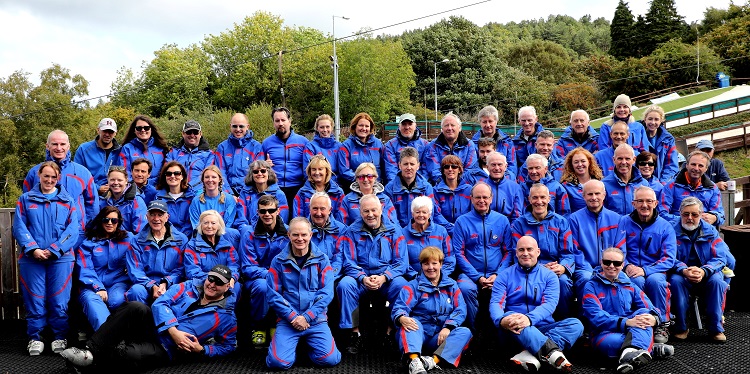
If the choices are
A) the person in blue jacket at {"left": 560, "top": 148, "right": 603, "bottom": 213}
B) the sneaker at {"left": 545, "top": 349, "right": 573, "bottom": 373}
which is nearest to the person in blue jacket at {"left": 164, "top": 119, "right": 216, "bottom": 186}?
the person in blue jacket at {"left": 560, "top": 148, "right": 603, "bottom": 213}

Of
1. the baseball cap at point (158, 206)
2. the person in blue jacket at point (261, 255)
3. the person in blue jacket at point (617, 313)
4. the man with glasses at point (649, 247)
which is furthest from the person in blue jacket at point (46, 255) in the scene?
the man with glasses at point (649, 247)

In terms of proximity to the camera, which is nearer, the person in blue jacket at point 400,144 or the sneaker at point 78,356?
the sneaker at point 78,356

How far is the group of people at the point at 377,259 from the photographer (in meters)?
5.55

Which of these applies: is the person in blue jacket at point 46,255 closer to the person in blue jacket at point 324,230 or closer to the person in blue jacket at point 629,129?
the person in blue jacket at point 324,230

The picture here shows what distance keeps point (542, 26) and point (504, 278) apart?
104 meters

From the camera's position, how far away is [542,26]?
341 feet

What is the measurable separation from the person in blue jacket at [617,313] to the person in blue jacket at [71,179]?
4777 millimetres

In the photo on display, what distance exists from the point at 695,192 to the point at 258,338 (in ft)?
15.0

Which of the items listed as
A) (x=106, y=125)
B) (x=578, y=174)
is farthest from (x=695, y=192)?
(x=106, y=125)

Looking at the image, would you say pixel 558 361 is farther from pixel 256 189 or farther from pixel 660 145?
pixel 660 145

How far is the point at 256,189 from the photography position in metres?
6.76

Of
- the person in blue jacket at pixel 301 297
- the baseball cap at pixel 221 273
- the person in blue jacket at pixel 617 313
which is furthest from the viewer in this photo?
the baseball cap at pixel 221 273

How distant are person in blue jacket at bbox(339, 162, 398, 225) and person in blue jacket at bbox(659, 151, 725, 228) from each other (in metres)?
2.78

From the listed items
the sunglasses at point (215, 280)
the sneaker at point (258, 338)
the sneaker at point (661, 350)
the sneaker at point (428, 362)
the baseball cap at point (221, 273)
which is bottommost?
the sneaker at point (661, 350)
